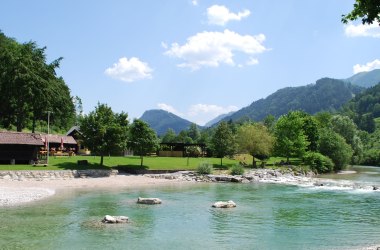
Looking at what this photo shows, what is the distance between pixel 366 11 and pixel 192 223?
16740 millimetres

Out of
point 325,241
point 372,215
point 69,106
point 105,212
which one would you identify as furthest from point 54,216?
point 69,106

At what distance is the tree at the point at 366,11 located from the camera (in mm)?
12805

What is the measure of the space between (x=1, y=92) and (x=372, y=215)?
6063 cm

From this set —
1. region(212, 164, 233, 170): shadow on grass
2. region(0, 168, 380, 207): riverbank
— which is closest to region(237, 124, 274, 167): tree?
region(212, 164, 233, 170): shadow on grass

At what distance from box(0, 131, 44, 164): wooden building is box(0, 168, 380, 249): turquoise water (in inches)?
693

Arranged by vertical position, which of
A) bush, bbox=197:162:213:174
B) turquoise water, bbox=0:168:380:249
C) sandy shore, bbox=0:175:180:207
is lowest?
turquoise water, bbox=0:168:380:249

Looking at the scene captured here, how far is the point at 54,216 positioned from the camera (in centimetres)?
2644

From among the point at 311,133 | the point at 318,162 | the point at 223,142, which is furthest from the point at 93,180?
the point at 311,133

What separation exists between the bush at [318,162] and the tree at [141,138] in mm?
34142

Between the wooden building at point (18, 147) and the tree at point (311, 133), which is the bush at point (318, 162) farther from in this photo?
the wooden building at point (18, 147)

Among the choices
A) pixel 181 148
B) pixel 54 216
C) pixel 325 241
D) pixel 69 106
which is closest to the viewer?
pixel 325 241

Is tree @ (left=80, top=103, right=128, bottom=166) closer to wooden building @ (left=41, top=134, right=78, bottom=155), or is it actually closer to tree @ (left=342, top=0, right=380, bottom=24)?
wooden building @ (left=41, top=134, right=78, bottom=155)

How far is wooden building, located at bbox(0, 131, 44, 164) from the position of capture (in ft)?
171

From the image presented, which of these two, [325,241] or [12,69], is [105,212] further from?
[12,69]
